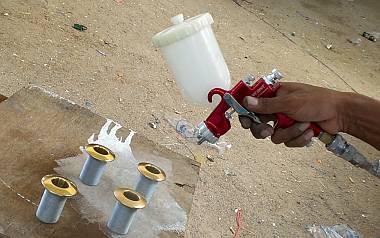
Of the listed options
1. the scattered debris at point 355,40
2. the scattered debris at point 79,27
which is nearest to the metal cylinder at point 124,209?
the scattered debris at point 79,27

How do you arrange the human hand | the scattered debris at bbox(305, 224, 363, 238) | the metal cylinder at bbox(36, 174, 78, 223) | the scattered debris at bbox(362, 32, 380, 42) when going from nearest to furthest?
1. the metal cylinder at bbox(36, 174, 78, 223)
2. the human hand
3. the scattered debris at bbox(305, 224, 363, 238)
4. the scattered debris at bbox(362, 32, 380, 42)

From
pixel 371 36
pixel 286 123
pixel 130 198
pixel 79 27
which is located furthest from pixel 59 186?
pixel 371 36

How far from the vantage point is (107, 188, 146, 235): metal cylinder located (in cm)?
116

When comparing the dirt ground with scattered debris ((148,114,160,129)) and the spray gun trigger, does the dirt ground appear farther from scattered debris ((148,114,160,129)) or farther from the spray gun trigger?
the spray gun trigger

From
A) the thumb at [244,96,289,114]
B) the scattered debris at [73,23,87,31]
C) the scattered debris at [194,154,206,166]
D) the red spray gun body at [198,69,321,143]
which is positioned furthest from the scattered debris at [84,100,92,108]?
the thumb at [244,96,289,114]

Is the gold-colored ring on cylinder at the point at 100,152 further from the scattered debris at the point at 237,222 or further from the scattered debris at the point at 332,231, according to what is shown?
the scattered debris at the point at 332,231

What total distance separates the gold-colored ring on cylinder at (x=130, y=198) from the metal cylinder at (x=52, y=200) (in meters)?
0.10

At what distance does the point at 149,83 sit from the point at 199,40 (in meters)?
1.59

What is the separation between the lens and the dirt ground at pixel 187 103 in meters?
2.32

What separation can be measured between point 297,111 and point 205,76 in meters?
0.23

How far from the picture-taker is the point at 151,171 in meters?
1.33

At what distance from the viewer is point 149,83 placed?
2.77 meters

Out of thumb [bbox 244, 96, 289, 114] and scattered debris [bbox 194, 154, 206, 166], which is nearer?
thumb [bbox 244, 96, 289, 114]

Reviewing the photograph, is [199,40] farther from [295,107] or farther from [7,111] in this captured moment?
[7,111]
